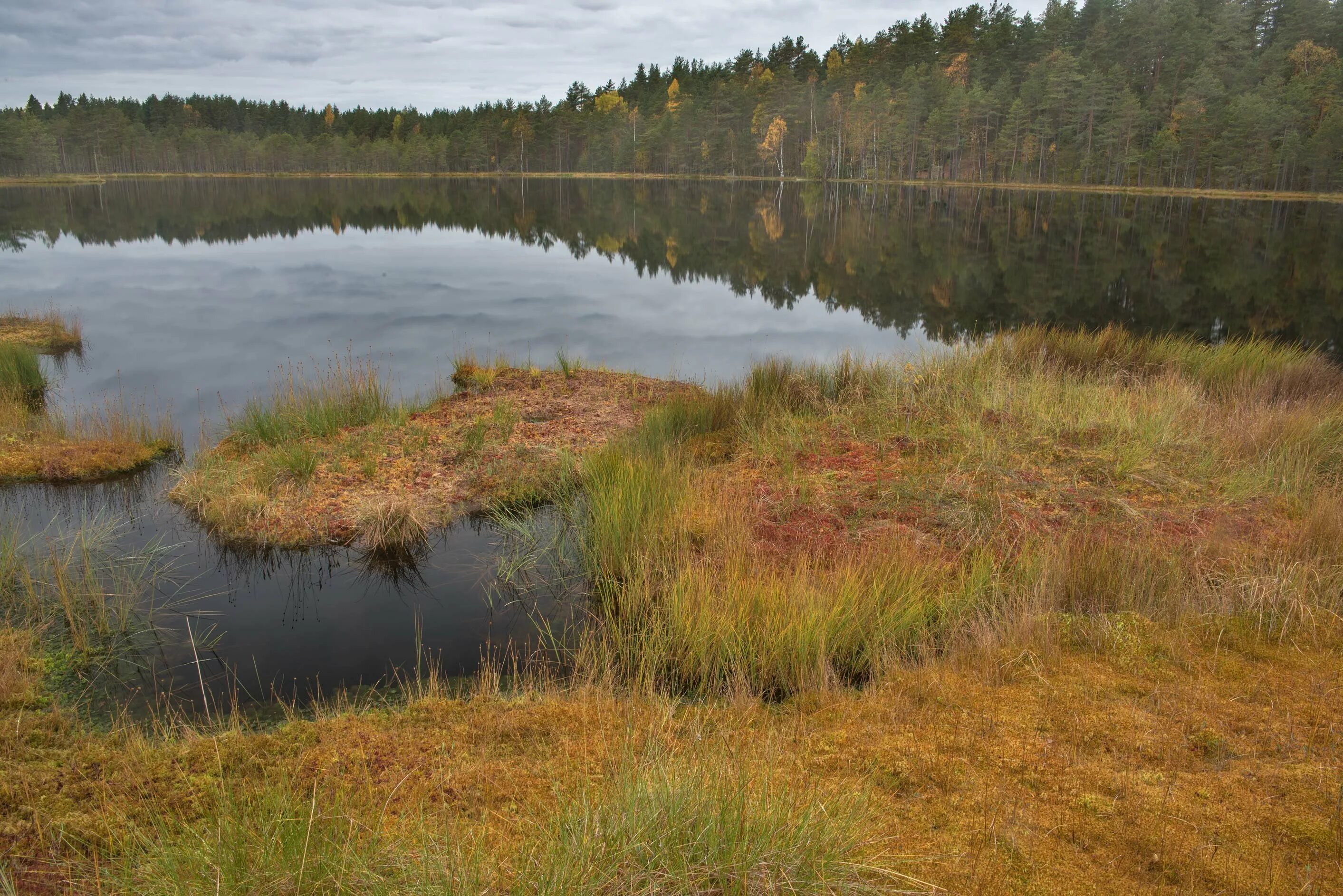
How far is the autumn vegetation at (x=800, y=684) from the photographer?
270 cm

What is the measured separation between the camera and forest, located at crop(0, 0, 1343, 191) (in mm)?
59406

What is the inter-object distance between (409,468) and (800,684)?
5.75 metres

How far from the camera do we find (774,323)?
2008 centimetres

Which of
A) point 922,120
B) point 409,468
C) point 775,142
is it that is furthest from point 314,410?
point 775,142

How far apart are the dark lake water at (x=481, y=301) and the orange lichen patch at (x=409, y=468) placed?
0.38m

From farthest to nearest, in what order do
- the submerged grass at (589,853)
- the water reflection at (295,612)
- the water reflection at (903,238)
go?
the water reflection at (903,238) → the water reflection at (295,612) → the submerged grass at (589,853)

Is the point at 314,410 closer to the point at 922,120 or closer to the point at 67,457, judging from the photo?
the point at 67,457

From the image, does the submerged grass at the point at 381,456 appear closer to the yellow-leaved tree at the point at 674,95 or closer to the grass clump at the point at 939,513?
the grass clump at the point at 939,513

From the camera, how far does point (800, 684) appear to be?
4777 mm

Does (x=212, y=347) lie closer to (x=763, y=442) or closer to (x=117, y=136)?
(x=763, y=442)

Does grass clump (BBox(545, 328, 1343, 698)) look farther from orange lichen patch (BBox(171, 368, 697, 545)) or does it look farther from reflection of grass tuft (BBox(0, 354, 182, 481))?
reflection of grass tuft (BBox(0, 354, 182, 481))

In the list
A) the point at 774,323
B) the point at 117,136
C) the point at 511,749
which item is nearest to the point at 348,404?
the point at 511,749

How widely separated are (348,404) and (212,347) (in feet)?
26.7

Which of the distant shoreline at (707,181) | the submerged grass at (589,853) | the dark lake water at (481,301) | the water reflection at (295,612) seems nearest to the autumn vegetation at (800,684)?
the submerged grass at (589,853)
